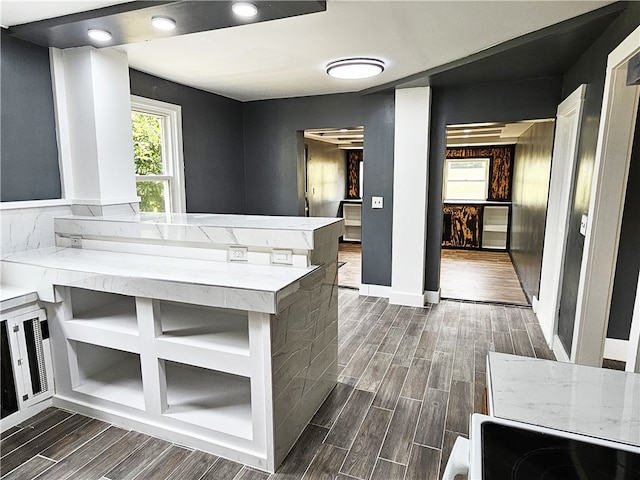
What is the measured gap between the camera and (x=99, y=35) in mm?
2498

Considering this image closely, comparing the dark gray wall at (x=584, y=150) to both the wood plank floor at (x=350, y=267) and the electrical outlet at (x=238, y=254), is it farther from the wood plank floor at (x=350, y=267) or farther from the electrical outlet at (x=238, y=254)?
the wood plank floor at (x=350, y=267)

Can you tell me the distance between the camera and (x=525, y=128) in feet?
18.8

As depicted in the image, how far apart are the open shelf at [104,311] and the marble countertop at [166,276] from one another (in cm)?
21

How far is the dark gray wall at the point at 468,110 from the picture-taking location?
3.71 meters

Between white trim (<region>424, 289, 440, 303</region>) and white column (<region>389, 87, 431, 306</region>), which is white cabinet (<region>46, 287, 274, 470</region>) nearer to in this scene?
white column (<region>389, 87, 431, 306</region>)

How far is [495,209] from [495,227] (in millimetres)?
349

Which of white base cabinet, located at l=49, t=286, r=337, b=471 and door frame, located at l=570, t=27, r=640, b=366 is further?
door frame, located at l=570, t=27, r=640, b=366

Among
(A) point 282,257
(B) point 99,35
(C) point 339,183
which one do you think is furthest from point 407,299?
(C) point 339,183

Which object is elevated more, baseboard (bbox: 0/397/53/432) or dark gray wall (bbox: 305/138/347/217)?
dark gray wall (bbox: 305/138/347/217)

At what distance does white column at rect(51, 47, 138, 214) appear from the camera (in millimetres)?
2797

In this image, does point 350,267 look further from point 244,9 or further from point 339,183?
point 244,9

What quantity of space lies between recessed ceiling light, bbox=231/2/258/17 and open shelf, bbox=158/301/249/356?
170 cm

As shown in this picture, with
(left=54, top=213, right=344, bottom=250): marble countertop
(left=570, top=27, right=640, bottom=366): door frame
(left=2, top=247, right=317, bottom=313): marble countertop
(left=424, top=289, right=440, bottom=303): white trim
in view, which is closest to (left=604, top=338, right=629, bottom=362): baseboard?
(left=570, top=27, right=640, bottom=366): door frame

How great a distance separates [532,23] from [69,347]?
139 inches
